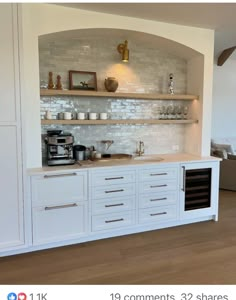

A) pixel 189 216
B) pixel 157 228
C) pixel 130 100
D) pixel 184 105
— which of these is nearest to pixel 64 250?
pixel 157 228

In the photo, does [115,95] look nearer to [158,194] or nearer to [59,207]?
Result: [158,194]

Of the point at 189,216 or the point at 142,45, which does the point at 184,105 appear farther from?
the point at 189,216

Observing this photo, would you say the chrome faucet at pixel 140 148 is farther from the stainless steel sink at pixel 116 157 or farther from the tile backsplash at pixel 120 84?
the stainless steel sink at pixel 116 157

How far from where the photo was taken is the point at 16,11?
98.0 inches

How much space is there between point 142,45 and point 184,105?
111 centimetres

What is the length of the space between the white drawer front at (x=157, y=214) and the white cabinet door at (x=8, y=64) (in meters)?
1.90

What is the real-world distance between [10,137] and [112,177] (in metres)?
1.20

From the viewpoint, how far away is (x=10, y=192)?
2672 millimetres

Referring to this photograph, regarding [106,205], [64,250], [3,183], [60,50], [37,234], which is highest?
[60,50]

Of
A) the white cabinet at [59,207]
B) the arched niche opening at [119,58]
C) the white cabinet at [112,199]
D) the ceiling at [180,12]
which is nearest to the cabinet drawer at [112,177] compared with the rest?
the white cabinet at [112,199]

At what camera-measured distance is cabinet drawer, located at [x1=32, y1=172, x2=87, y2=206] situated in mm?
2834

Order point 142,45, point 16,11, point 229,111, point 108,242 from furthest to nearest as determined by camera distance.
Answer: point 229,111, point 142,45, point 108,242, point 16,11

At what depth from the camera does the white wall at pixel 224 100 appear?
21.7ft

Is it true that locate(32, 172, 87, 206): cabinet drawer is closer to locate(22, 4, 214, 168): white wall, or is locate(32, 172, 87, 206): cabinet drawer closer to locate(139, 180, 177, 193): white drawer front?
locate(22, 4, 214, 168): white wall
